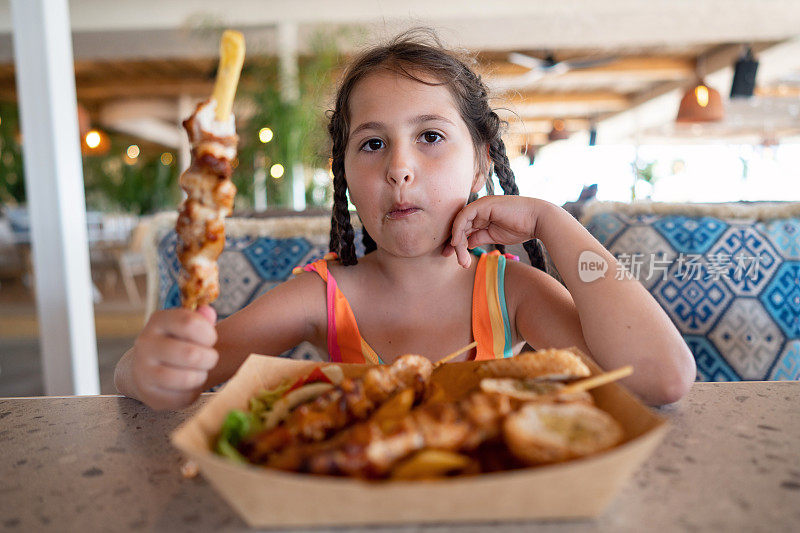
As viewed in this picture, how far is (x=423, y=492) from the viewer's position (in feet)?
1.32

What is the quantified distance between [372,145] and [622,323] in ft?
2.06

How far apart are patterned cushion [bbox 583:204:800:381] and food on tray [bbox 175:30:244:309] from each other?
1291 millimetres

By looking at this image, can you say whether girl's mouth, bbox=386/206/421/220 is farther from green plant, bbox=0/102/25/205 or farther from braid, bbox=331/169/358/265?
green plant, bbox=0/102/25/205

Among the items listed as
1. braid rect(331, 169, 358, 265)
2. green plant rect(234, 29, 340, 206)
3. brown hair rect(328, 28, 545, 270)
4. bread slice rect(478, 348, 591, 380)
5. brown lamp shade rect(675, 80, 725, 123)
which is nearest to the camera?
bread slice rect(478, 348, 591, 380)

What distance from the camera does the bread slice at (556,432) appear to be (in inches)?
17.7

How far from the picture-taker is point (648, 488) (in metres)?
0.54

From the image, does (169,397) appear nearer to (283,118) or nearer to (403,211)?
(403,211)

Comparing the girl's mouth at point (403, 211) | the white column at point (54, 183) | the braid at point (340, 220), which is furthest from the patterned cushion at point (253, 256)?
the girl's mouth at point (403, 211)

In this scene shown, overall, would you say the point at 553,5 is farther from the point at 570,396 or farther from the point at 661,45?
the point at 570,396

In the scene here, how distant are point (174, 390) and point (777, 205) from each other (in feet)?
5.69

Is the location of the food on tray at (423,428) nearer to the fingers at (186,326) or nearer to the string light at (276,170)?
the fingers at (186,326)

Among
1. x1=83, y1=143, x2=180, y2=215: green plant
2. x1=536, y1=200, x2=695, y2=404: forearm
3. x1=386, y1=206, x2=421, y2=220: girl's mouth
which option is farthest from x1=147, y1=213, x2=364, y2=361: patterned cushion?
x1=83, y1=143, x2=180, y2=215: green plant

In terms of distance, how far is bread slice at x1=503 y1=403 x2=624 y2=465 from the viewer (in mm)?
450

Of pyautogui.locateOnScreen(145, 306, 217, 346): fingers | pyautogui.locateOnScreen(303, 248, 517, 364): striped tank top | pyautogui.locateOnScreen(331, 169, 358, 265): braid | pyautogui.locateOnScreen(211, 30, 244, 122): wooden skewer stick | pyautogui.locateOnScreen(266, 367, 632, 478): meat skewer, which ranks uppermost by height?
pyautogui.locateOnScreen(211, 30, 244, 122): wooden skewer stick
